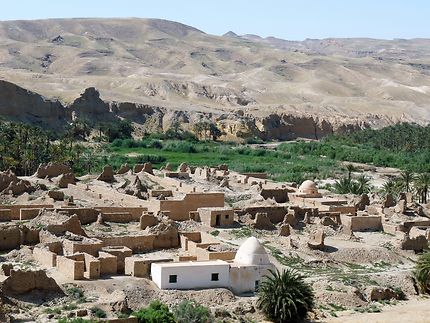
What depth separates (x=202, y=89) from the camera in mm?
133625

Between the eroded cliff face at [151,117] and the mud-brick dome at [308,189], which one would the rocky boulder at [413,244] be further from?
the eroded cliff face at [151,117]

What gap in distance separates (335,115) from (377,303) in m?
93.0

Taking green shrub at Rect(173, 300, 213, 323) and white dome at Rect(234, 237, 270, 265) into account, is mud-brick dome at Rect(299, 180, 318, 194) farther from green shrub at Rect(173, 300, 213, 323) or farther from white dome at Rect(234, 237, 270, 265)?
green shrub at Rect(173, 300, 213, 323)

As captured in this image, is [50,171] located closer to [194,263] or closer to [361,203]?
[361,203]

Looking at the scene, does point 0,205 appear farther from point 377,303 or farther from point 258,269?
point 377,303

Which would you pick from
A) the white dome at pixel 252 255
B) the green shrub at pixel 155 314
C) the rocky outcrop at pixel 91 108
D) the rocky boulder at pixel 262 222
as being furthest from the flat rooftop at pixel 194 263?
the rocky outcrop at pixel 91 108

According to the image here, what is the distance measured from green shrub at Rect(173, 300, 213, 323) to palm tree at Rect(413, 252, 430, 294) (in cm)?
996

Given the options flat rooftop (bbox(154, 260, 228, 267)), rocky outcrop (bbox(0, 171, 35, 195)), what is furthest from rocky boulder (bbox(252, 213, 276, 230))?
rocky outcrop (bbox(0, 171, 35, 195))

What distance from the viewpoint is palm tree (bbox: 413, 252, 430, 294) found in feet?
102

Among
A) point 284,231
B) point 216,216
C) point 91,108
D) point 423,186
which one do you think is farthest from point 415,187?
point 91,108

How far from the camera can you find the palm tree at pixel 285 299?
85.1 feet

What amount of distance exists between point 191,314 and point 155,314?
1417 millimetres

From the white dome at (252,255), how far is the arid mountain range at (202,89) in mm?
57669

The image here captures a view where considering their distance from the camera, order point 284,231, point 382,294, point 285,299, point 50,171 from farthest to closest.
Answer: point 50,171, point 284,231, point 382,294, point 285,299
